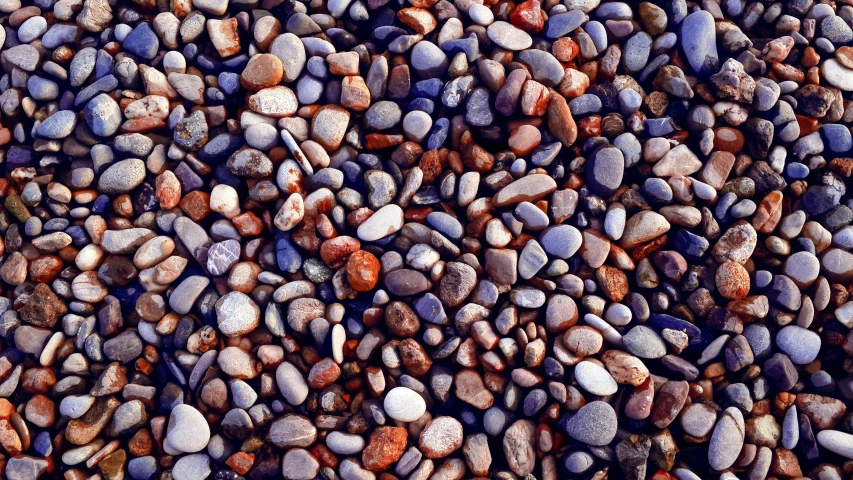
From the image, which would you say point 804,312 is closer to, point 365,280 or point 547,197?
point 547,197

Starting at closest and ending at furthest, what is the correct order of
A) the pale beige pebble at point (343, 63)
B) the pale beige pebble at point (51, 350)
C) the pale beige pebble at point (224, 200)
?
the pale beige pebble at point (51, 350), the pale beige pebble at point (224, 200), the pale beige pebble at point (343, 63)

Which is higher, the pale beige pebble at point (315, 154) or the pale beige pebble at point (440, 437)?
the pale beige pebble at point (315, 154)

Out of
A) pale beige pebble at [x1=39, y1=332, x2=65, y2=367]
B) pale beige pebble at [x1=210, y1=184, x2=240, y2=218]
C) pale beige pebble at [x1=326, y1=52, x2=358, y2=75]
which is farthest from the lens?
pale beige pebble at [x1=326, y1=52, x2=358, y2=75]

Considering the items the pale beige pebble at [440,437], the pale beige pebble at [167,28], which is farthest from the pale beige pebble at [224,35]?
the pale beige pebble at [440,437]

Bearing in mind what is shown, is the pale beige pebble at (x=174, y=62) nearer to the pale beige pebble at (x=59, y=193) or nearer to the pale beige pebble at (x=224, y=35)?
the pale beige pebble at (x=224, y=35)

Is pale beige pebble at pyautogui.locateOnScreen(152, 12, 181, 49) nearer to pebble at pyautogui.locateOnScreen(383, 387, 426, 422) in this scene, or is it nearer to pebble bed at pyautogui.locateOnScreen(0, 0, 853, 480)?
pebble bed at pyautogui.locateOnScreen(0, 0, 853, 480)

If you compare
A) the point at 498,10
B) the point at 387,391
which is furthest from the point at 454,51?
the point at 387,391

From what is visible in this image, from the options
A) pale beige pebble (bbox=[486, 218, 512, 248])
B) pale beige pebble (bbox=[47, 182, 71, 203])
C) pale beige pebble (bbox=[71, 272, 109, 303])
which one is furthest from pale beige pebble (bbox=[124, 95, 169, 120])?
pale beige pebble (bbox=[486, 218, 512, 248])

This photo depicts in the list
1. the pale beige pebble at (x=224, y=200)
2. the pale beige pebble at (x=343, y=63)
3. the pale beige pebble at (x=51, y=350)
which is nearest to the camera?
the pale beige pebble at (x=51, y=350)
